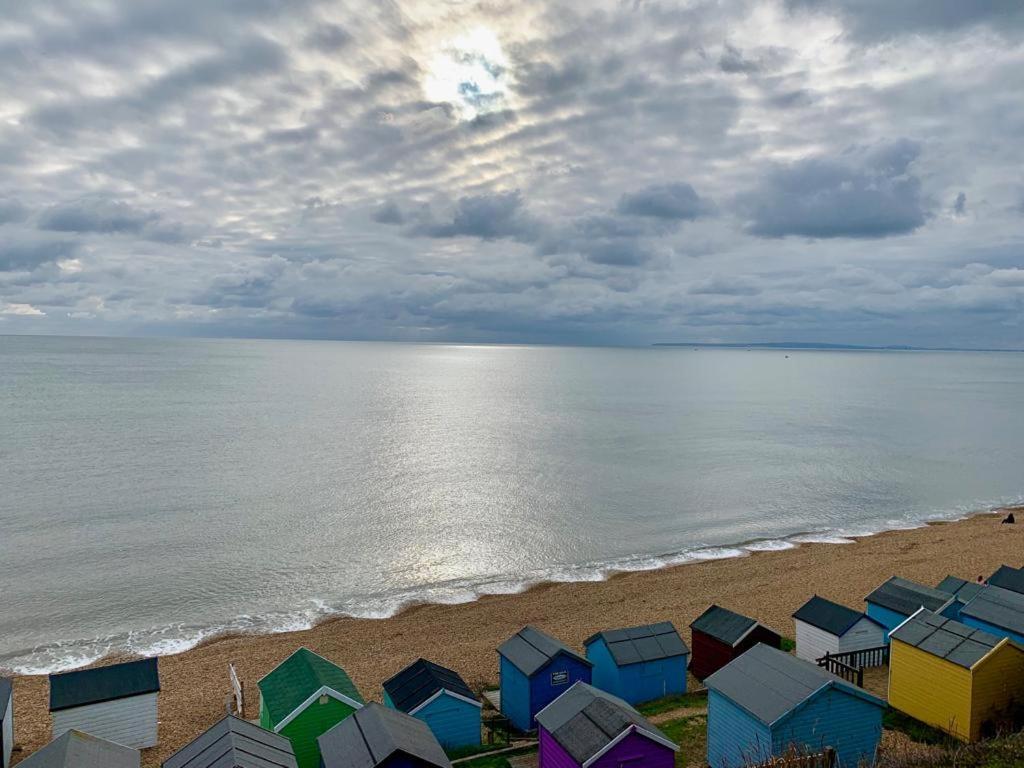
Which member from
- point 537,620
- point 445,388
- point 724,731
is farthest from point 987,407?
point 724,731

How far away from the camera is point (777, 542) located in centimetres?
5128

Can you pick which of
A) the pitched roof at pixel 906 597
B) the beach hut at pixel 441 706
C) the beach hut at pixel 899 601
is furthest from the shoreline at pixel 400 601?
the pitched roof at pixel 906 597

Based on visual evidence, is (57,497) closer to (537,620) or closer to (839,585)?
(537,620)

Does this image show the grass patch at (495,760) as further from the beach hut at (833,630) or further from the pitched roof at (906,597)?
the pitched roof at (906,597)

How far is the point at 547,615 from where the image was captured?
36438 millimetres

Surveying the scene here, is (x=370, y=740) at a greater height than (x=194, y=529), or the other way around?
(x=370, y=740)

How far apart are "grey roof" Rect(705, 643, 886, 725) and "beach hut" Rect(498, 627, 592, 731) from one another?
501cm

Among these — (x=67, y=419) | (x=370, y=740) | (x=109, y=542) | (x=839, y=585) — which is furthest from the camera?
(x=67, y=419)

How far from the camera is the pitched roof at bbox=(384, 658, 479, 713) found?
21.1 meters

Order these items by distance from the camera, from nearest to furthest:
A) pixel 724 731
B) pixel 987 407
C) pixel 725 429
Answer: pixel 724 731
pixel 725 429
pixel 987 407

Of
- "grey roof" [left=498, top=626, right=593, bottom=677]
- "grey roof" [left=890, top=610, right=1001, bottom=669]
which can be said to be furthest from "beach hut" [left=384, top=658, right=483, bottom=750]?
"grey roof" [left=890, top=610, right=1001, bottom=669]

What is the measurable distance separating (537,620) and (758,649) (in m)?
16.6

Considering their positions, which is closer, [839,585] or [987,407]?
[839,585]

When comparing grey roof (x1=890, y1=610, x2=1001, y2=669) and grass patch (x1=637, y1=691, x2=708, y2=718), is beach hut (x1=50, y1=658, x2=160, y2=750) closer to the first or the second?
grass patch (x1=637, y1=691, x2=708, y2=718)
